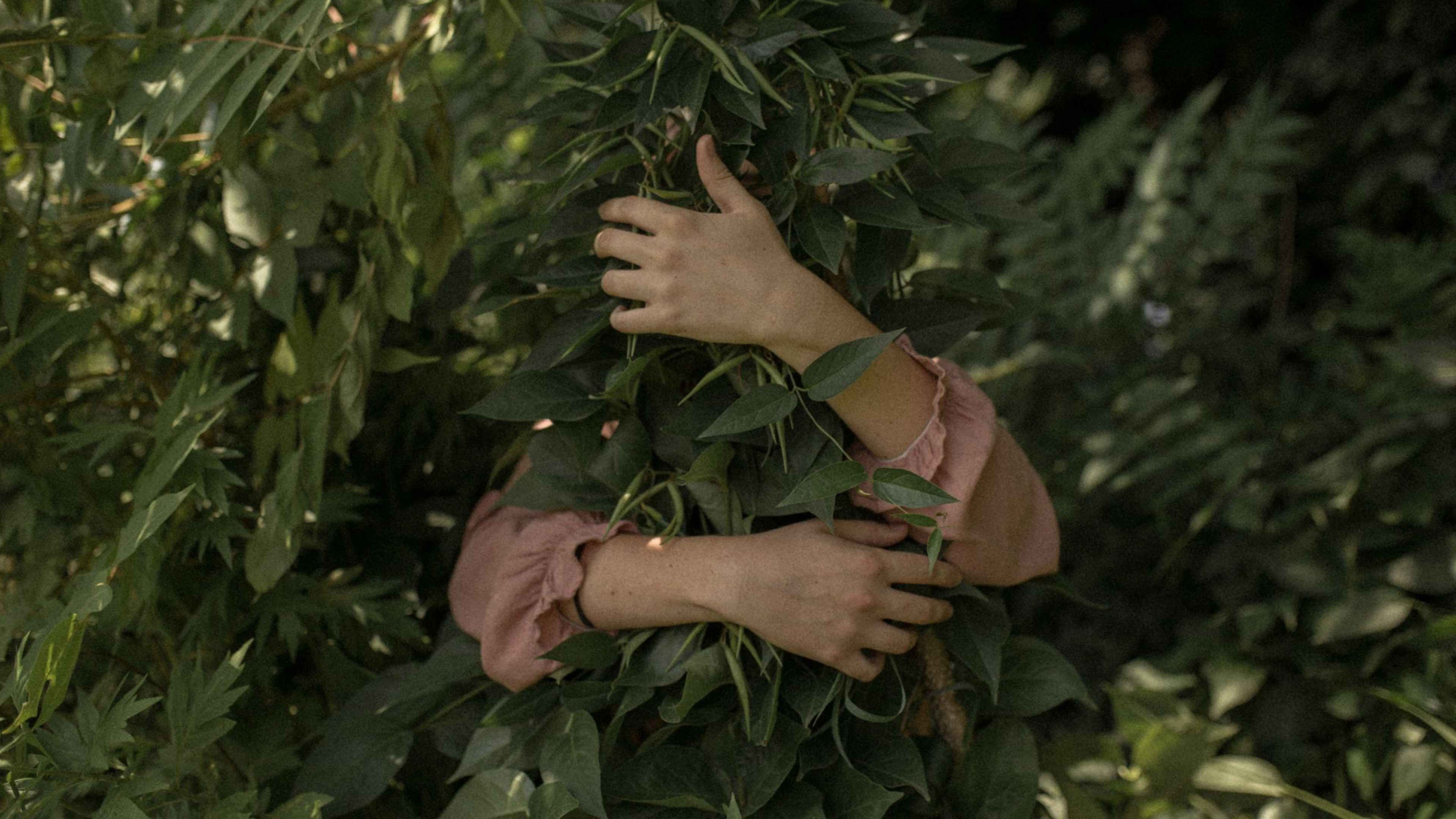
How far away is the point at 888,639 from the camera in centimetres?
67

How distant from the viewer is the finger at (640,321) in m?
0.61

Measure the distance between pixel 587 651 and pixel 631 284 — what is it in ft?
0.77

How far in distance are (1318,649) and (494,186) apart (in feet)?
3.27

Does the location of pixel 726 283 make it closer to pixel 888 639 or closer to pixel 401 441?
pixel 888 639

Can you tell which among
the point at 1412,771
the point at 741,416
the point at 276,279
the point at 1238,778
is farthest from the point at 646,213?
the point at 1412,771

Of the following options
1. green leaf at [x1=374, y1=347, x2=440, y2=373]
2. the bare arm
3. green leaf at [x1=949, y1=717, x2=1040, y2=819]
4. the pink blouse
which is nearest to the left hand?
the bare arm

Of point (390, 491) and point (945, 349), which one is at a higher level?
point (945, 349)

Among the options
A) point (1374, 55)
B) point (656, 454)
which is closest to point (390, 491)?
point (656, 454)

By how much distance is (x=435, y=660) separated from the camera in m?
0.77

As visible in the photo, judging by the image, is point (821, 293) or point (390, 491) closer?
point (821, 293)

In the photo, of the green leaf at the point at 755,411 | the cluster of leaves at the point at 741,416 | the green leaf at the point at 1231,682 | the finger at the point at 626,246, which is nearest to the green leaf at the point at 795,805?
the cluster of leaves at the point at 741,416

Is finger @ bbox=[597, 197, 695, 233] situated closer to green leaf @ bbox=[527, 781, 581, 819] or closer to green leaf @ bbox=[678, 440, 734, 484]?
green leaf @ bbox=[678, 440, 734, 484]

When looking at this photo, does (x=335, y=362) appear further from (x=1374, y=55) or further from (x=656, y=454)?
(x=1374, y=55)

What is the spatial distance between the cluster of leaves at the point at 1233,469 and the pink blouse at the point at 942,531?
0.18 m
